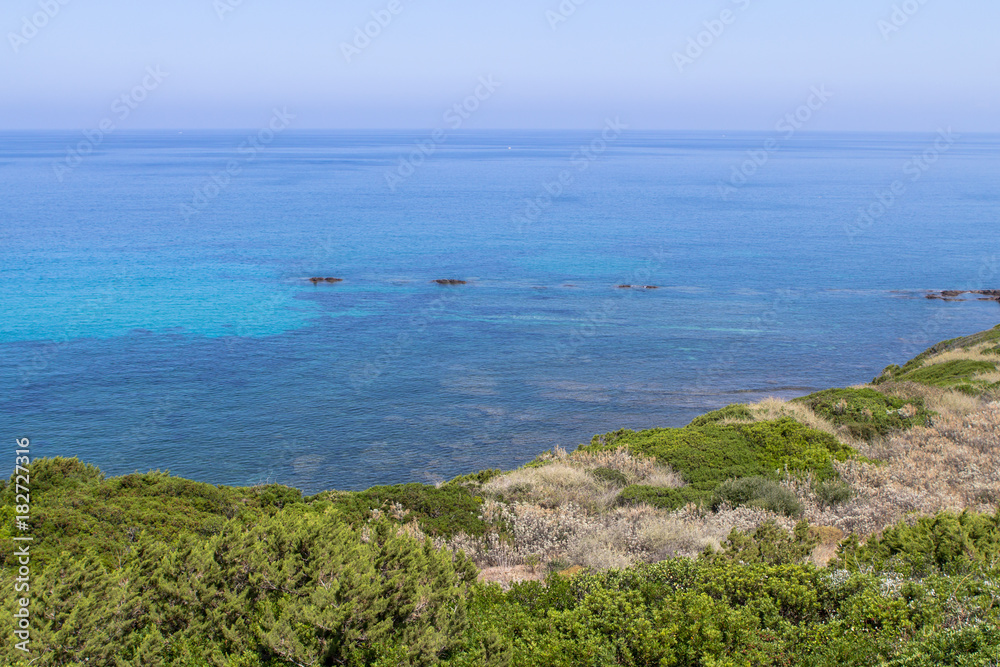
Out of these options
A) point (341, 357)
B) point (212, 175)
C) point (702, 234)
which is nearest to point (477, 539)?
point (341, 357)

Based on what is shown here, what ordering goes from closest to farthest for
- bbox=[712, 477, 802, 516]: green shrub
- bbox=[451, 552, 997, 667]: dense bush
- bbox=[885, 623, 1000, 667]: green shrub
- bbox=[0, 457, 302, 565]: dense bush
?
bbox=[885, 623, 1000, 667]: green shrub
bbox=[451, 552, 997, 667]: dense bush
bbox=[0, 457, 302, 565]: dense bush
bbox=[712, 477, 802, 516]: green shrub

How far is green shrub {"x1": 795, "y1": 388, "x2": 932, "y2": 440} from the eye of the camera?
1742 centimetres

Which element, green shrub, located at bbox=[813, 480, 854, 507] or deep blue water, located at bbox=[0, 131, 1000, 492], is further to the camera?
deep blue water, located at bbox=[0, 131, 1000, 492]

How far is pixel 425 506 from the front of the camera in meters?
13.2

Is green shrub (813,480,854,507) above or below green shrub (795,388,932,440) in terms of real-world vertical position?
below

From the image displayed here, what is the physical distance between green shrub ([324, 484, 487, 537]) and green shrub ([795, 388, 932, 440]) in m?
9.74

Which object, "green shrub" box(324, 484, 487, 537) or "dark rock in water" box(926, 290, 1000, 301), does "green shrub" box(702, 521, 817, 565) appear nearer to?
"green shrub" box(324, 484, 487, 537)

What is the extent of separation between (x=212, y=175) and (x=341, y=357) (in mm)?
105072

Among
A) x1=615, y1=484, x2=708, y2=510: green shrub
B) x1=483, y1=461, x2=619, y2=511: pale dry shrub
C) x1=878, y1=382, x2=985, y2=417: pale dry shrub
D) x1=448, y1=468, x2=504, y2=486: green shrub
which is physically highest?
x1=878, y1=382, x2=985, y2=417: pale dry shrub

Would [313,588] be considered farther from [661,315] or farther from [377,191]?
[377,191]

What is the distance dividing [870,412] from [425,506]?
1158 centimetres

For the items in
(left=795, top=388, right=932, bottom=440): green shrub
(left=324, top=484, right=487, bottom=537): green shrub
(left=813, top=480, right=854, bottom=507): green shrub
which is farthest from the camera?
(left=795, top=388, right=932, bottom=440): green shrub

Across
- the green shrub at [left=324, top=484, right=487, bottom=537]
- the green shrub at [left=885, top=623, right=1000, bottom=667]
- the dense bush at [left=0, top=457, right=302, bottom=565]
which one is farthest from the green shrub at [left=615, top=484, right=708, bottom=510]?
the green shrub at [left=885, top=623, right=1000, bottom=667]

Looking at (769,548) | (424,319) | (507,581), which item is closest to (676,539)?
(769,548)
